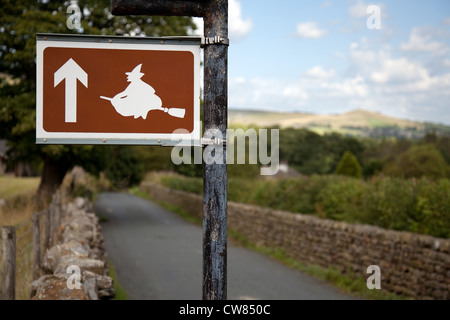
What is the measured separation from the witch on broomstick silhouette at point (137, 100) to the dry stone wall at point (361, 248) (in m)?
6.50

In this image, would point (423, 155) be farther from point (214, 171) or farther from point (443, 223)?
point (214, 171)

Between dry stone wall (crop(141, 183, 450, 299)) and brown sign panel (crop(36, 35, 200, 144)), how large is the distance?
646cm

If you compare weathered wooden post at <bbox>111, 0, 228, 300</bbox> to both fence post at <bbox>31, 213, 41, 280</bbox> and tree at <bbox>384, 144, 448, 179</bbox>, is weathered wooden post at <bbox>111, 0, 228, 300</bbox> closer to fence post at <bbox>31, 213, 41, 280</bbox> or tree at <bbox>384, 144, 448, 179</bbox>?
fence post at <bbox>31, 213, 41, 280</bbox>

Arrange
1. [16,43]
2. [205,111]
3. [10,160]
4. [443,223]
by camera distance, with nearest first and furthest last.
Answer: [205,111] → [443,223] → [16,43] → [10,160]

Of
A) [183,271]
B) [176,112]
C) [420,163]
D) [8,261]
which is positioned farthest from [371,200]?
[420,163]

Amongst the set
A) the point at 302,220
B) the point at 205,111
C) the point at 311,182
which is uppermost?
the point at 205,111

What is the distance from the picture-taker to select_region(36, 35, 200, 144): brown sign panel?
2338mm

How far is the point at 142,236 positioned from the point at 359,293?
30.1 feet

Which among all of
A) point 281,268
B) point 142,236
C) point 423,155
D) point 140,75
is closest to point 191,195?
point 142,236

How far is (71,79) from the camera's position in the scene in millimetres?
2322

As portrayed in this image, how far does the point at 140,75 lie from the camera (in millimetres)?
2379

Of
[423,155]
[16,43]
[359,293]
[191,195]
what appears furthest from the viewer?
[423,155]

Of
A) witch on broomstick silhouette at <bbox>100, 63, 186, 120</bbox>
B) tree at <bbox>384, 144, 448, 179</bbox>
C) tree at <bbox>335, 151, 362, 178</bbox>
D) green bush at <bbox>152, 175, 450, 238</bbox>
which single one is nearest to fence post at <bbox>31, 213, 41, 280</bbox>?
green bush at <bbox>152, 175, 450, 238</bbox>

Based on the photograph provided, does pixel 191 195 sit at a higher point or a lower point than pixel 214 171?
lower
